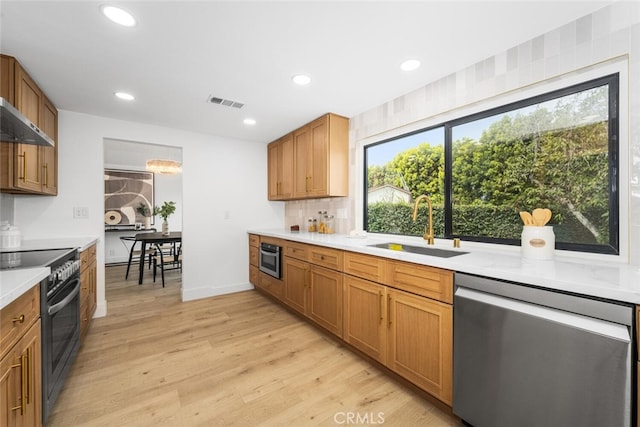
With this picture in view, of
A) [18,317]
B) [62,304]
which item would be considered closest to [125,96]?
[62,304]

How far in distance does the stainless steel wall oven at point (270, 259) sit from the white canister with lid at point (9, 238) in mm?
2243

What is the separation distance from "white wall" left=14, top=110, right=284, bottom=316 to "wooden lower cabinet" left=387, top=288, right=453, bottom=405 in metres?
Result: 2.84

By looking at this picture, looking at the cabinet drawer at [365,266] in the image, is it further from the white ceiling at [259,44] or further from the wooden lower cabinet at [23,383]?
the wooden lower cabinet at [23,383]

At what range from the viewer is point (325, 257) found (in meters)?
2.55

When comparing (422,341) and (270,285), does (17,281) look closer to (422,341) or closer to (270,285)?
(422,341)

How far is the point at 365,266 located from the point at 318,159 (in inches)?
61.4

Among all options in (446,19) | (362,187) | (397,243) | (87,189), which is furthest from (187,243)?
(446,19)

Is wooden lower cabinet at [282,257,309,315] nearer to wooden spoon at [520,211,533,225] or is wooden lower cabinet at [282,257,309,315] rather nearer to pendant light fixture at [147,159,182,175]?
wooden spoon at [520,211,533,225]

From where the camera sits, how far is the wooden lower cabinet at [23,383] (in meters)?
1.03

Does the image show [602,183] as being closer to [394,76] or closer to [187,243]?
[394,76]

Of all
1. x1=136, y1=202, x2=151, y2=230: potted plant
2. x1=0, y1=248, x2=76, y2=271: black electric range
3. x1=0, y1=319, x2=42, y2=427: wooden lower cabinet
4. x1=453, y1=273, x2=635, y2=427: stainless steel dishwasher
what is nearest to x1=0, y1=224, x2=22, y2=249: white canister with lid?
x1=0, y1=248, x2=76, y2=271: black electric range

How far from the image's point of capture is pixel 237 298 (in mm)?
3766

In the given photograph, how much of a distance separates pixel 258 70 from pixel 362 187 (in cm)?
163

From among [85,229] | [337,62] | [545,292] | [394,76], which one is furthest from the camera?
[85,229]
